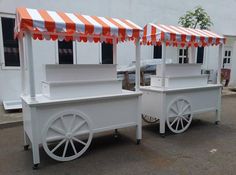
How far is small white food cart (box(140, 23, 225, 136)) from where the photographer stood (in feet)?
11.5

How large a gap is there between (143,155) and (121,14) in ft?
16.7

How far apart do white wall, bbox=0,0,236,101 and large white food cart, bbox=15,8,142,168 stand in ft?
9.43

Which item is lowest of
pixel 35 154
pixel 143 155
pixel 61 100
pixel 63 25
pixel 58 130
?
pixel 143 155

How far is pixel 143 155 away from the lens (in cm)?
291

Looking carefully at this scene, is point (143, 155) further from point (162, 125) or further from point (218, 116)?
point (218, 116)

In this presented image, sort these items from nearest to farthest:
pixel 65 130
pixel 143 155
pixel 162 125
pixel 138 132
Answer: pixel 65 130, pixel 143 155, pixel 138 132, pixel 162 125

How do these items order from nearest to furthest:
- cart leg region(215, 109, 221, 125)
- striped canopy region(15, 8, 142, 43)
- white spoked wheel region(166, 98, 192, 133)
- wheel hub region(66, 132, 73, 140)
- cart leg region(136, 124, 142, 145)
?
striped canopy region(15, 8, 142, 43), wheel hub region(66, 132, 73, 140), cart leg region(136, 124, 142, 145), white spoked wheel region(166, 98, 192, 133), cart leg region(215, 109, 221, 125)

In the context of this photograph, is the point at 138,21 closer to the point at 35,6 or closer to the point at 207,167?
the point at 35,6

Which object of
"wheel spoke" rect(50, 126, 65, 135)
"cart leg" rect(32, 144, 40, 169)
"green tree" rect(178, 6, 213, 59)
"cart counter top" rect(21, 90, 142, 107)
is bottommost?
"cart leg" rect(32, 144, 40, 169)

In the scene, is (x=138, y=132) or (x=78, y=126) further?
(x=138, y=132)

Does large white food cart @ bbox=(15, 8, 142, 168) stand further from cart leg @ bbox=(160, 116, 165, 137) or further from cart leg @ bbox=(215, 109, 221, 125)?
cart leg @ bbox=(215, 109, 221, 125)

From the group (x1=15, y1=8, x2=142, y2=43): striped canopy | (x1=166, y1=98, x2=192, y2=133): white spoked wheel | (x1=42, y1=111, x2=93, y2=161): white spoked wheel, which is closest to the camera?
(x1=15, y1=8, x2=142, y2=43): striped canopy

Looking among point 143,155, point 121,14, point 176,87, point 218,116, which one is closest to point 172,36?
point 176,87

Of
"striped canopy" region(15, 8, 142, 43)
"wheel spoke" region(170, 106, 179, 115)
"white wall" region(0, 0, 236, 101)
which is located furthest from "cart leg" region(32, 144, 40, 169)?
"white wall" region(0, 0, 236, 101)
